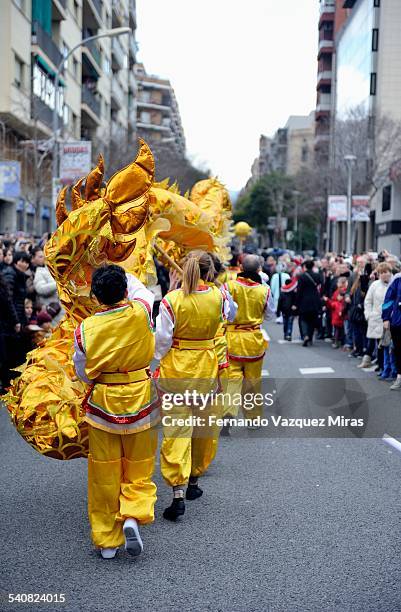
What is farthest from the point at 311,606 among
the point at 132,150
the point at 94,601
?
the point at 132,150

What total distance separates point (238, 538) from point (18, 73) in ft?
90.3

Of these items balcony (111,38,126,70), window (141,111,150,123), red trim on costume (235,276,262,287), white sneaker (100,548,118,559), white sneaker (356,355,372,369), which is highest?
window (141,111,150,123)

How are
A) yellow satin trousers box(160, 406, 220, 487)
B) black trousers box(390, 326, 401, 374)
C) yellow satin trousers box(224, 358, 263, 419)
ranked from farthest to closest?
1. black trousers box(390, 326, 401, 374)
2. yellow satin trousers box(224, 358, 263, 419)
3. yellow satin trousers box(160, 406, 220, 487)

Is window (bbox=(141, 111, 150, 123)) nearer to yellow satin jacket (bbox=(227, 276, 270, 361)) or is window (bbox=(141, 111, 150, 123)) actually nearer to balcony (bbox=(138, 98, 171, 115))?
balcony (bbox=(138, 98, 171, 115))

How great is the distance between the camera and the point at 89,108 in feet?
151

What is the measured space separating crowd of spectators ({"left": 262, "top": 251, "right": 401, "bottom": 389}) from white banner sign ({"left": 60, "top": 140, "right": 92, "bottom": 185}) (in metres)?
5.54

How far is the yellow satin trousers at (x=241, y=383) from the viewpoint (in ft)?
27.4

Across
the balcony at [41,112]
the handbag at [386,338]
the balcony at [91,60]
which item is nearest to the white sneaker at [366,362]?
the handbag at [386,338]

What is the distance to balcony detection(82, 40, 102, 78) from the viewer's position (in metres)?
46.1

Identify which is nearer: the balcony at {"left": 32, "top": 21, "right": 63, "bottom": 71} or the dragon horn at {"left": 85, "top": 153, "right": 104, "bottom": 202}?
the dragon horn at {"left": 85, "top": 153, "right": 104, "bottom": 202}

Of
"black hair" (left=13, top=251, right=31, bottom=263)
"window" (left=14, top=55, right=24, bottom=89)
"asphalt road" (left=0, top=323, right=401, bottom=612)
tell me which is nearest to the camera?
"asphalt road" (left=0, top=323, right=401, bottom=612)

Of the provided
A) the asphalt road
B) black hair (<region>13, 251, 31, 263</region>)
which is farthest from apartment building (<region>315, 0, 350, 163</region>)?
the asphalt road

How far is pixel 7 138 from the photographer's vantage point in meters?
30.6

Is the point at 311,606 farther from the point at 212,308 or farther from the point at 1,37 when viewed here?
the point at 1,37
